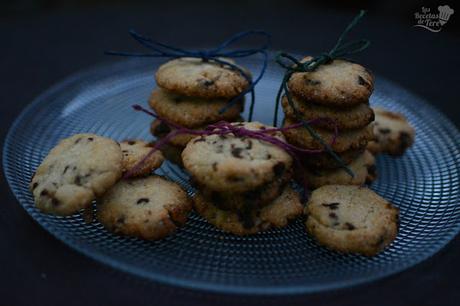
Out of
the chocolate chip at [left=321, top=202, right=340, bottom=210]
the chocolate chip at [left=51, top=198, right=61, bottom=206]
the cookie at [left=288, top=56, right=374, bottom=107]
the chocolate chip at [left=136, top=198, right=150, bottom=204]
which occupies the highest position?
the cookie at [left=288, top=56, right=374, bottom=107]

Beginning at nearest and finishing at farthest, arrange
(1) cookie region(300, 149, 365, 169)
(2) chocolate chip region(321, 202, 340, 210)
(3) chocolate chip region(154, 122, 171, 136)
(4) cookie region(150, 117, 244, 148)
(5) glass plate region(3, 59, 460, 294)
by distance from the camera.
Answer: (5) glass plate region(3, 59, 460, 294) < (2) chocolate chip region(321, 202, 340, 210) < (1) cookie region(300, 149, 365, 169) < (4) cookie region(150, 117, 244, 148) < (3) chocolate chip region(154, 122, 171, 136)

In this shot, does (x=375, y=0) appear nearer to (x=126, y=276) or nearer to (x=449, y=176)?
(x=449, y=176)

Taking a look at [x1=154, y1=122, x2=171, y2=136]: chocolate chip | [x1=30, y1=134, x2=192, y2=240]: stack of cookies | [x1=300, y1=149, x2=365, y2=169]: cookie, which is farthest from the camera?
[x1=154, y1=122, x2=171, y2=136]: chocolate chip

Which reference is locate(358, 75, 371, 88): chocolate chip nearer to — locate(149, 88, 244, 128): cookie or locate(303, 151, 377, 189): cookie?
locate(303, 151, 377, 189): cookie

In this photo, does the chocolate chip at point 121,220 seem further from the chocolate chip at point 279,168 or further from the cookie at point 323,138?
the cookie at point 323,138

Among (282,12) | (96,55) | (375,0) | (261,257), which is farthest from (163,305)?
(375,0)

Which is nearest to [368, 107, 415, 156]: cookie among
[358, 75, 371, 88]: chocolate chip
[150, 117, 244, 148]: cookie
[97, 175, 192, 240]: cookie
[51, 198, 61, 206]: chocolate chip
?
[358, 75, 371, 88]: chocolate chip

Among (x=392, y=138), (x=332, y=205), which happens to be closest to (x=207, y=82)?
(x=332, y=205)

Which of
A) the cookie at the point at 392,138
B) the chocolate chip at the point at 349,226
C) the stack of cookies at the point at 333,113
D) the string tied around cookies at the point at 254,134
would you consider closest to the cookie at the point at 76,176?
the string tied around cookies at the point at 254,134
